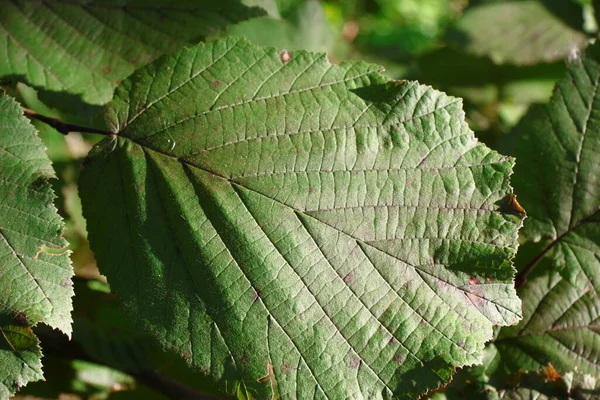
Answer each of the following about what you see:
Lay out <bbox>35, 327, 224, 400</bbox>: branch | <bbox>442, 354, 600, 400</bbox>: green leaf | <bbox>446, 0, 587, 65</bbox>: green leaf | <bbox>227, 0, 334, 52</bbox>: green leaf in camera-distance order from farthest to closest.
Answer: <bbox>446, 0, 587, 65</bbox>: green leaf
<bbox>227, 0, 334, 52</bbox>: green leaf
<bbox>35, 327, 224, 400</bbox>: branch
<bbox>442, 354, 600, 400</bbox>: green leaf

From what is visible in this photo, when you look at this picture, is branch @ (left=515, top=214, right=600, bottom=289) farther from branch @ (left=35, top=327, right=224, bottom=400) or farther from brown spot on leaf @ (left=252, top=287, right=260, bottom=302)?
branch @ (left=35, top=327, right=224, bottom=400)

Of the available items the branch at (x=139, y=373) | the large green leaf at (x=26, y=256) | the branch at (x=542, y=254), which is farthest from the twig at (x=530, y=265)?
the large green leaf at (x=26, y=256)

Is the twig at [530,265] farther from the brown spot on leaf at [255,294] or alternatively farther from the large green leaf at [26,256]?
the large green leaf at [26,256]

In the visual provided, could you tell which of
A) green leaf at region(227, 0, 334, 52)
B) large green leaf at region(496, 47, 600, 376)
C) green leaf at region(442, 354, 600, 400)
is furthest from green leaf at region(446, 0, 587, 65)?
green leaf at region(442, 354, 600, 400)

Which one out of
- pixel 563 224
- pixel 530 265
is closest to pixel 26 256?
pixel 530 265

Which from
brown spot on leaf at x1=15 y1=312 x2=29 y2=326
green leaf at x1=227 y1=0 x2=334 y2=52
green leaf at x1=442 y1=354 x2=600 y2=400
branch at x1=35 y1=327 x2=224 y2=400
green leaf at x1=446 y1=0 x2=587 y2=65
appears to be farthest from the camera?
green leaf at x1=446 y1=0 x2=587 y2=65

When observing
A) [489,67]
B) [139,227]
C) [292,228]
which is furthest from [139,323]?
[489,67]

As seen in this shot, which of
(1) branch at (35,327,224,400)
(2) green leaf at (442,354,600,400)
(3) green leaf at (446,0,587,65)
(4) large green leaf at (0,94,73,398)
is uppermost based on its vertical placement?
(3) green leaf at (446,0,587,65)
